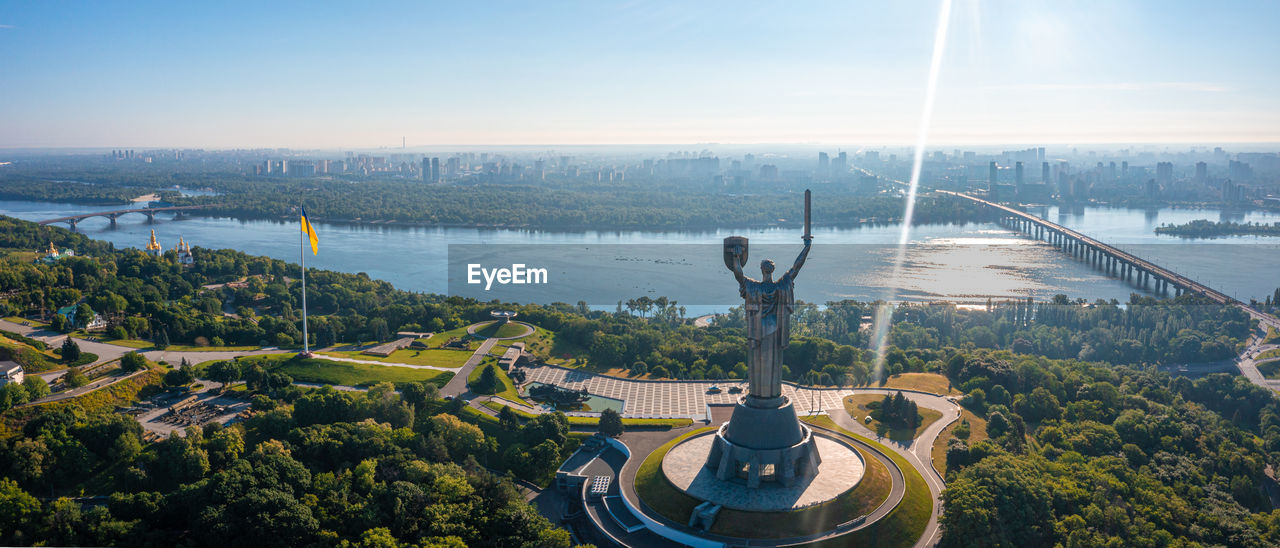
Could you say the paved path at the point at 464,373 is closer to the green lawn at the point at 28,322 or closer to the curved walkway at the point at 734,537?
the curved walkway at the point at 734,537

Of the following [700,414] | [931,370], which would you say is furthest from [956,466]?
[931,370]

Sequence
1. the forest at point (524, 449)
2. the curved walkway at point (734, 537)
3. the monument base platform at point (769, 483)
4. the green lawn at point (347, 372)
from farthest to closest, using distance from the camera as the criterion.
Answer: the green lawn at point (347, 372) < the monument base platform at point (769, 483) < the forest at point (524, 449) < the curved walkway at point (734, 537)

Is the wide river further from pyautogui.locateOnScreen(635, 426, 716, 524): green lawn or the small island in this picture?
pyautogui.locateOnScreen(635, 426, 716, 524): green lawn

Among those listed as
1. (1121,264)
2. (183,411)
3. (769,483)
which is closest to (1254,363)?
(1121,264)

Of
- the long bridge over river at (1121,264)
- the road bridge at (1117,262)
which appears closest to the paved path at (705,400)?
the long bridge over river at (1121,264)

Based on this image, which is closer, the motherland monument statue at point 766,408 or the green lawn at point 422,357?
the motherland monument statue at point 766,408

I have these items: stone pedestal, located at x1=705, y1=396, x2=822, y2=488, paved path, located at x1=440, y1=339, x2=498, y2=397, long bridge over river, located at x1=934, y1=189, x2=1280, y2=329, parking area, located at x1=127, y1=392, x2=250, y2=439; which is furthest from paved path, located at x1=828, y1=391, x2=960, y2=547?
long bridge over river, located at x1=934, y1=189, x2=1280, y2=329
